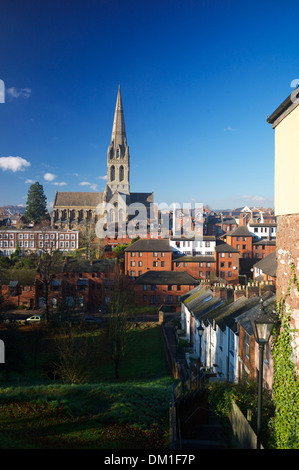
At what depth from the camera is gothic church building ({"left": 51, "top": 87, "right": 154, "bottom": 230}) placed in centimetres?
9862

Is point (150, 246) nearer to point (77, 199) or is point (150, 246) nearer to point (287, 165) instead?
point (287, 165)

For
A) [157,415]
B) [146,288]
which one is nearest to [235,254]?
[146,288]

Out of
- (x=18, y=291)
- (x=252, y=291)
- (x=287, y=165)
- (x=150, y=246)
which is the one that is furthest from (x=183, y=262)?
(x=287, y=165)

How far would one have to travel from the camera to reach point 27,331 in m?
33.2

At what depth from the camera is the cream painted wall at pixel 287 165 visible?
23.9 ft

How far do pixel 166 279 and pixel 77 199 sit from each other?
6450 cm

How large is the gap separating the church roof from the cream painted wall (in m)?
98.1

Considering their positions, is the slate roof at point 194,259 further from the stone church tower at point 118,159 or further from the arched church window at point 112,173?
the arched church window at point 112,173

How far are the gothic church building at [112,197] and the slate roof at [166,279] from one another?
150ft

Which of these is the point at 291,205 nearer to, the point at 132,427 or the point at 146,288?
the point at 132,427

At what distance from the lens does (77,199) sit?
105 metres

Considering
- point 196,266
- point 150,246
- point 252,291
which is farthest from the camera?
point 150,246

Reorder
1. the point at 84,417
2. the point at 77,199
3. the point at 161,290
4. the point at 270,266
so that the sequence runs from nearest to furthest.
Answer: the point at 84,417 → the point at 270,266 → the point at 161,290 → the point at 77,199
